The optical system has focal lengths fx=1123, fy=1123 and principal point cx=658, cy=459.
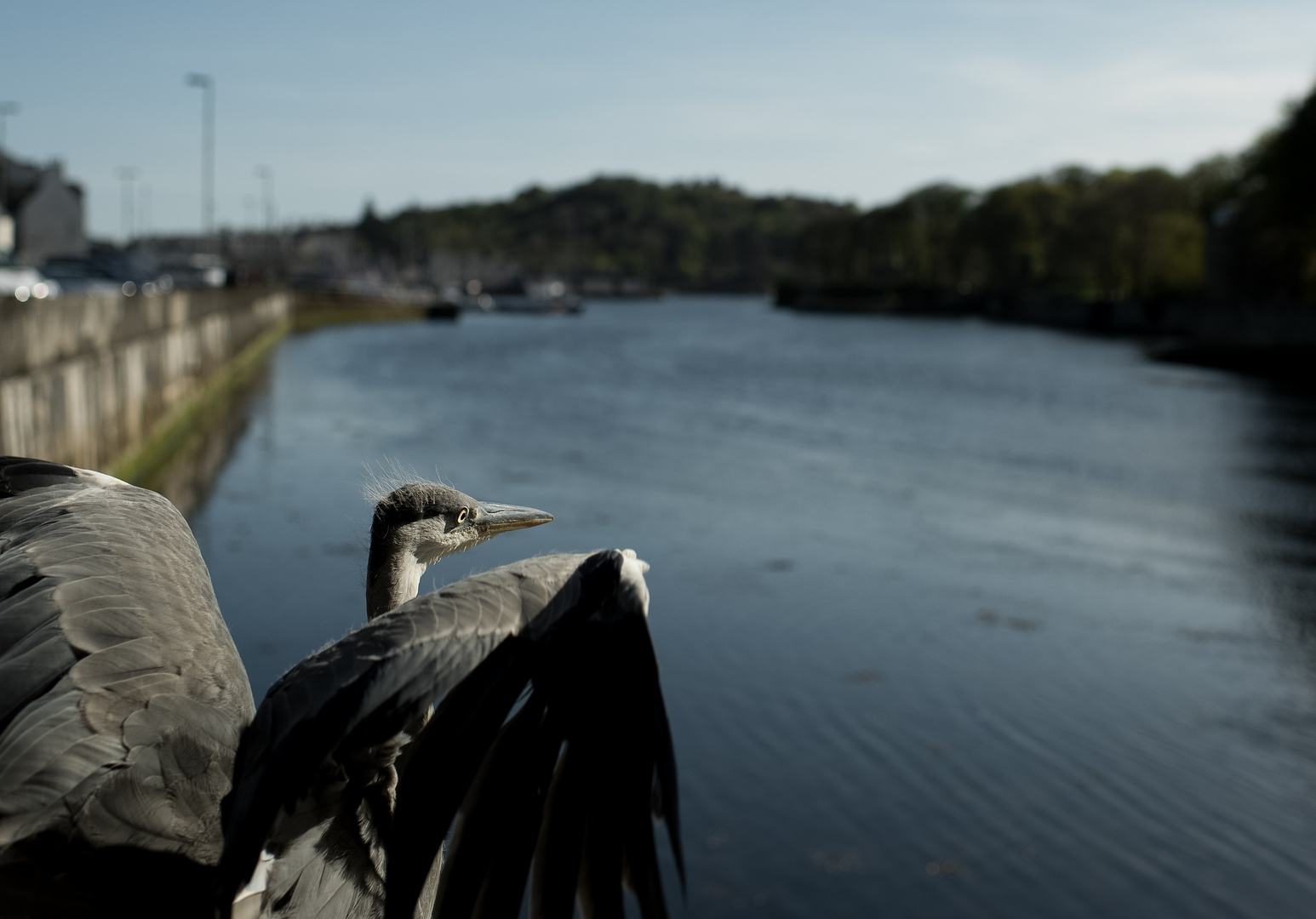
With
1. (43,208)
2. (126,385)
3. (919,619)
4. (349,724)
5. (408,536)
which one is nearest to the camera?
(349,724)

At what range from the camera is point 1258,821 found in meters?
7.68

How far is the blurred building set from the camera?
78250mm

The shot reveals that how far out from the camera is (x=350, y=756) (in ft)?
8.25

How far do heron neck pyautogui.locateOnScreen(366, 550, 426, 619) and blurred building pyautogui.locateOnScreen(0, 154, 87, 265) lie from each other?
85.4 metres

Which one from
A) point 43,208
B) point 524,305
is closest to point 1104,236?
point 524,305

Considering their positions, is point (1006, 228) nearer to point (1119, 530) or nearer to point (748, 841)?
point (1119, 530)

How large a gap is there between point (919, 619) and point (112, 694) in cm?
1009

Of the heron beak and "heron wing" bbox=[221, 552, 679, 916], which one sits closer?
"heron wing" bbox=[221, 552, 679, 916]

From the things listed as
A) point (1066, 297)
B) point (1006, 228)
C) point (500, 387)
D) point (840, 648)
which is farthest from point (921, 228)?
point (840, 648)

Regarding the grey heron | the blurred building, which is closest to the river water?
the grey heron

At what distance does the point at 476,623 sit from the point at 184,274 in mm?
67119

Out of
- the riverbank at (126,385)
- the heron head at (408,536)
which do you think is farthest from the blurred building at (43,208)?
the heron head at (408,536)

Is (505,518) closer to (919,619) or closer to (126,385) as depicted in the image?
(919,619)

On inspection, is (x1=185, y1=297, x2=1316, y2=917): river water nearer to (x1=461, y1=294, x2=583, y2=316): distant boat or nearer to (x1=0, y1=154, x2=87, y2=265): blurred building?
(x1=0, y1=154, x2=87, y2=265): blurred building
